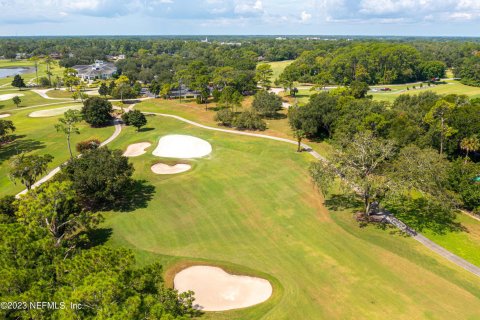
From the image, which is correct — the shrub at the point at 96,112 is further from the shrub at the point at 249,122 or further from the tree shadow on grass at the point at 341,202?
the tree shadow on grass at the point at 341,202

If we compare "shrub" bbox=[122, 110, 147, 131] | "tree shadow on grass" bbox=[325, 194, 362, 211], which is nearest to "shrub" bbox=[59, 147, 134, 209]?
"tree shadow on grass" bbox=[325, 194, 362, 211]

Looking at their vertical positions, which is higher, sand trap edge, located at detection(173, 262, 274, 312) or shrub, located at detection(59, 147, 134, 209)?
shrub, located at detection(59, 147, 134, 209)

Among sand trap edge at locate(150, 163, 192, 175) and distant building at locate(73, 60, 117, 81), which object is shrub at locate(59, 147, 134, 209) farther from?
distant building at locate(73, 60, 117, 81)

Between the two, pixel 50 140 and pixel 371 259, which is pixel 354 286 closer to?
pixel 371 259

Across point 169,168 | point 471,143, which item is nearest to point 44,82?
point 169,168

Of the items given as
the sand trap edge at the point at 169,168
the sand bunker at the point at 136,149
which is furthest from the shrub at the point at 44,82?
the sand trap edge at the point at 169,168
